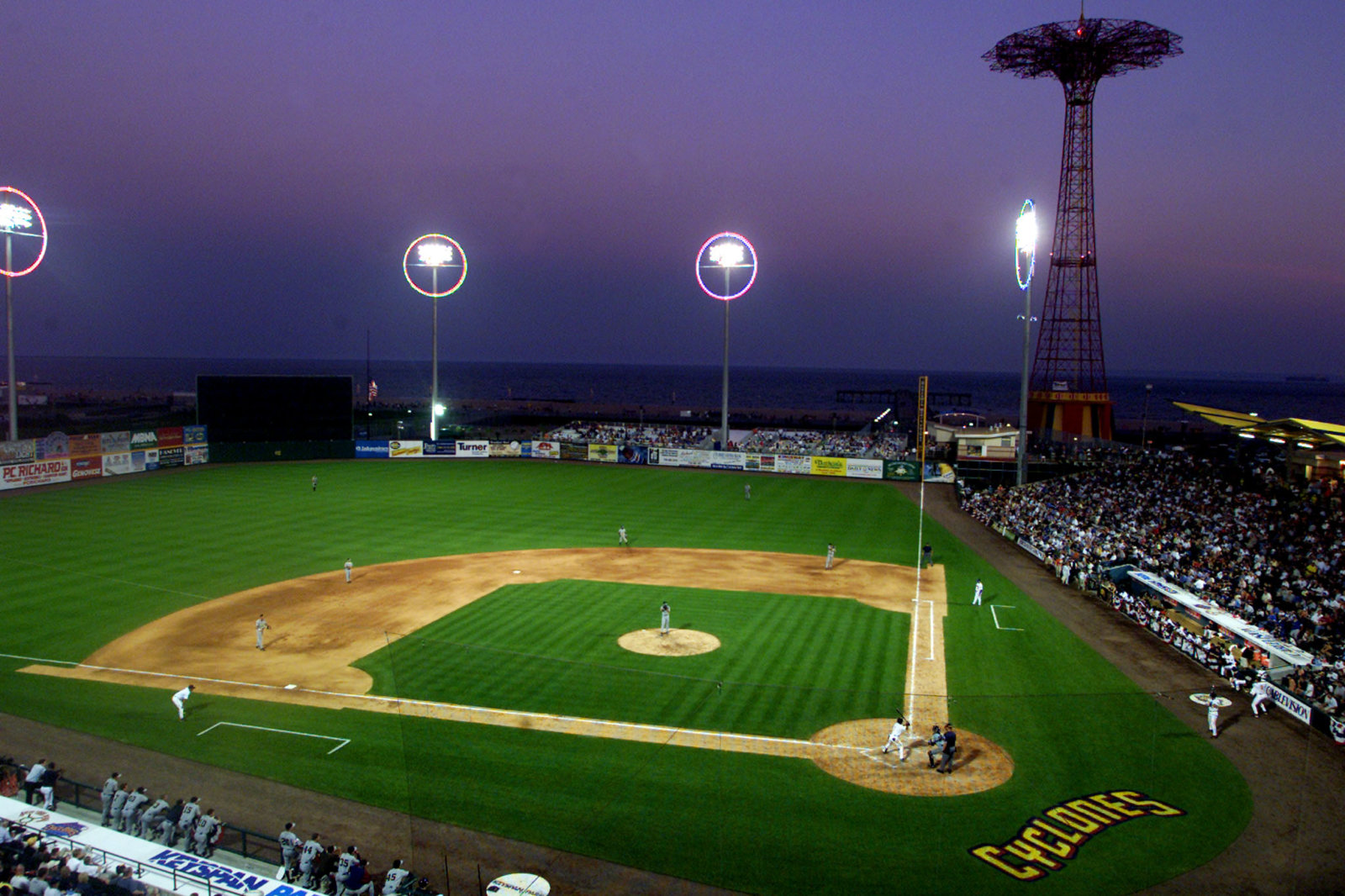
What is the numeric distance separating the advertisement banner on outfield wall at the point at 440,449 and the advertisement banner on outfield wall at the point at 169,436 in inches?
689

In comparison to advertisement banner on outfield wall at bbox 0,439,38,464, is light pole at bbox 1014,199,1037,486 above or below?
above

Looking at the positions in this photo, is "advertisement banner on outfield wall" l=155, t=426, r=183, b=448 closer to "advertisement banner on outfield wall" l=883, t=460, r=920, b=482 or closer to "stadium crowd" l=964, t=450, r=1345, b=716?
"advertisement banner on outfield wall" l=883, t=460, r=920, b=482

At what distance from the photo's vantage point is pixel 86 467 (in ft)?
179

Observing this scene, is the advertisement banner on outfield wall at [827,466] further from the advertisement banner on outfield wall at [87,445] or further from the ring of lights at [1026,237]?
the advertisement banner on outfield wall at [87,445]

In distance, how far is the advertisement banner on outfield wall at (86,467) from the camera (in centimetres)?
5378

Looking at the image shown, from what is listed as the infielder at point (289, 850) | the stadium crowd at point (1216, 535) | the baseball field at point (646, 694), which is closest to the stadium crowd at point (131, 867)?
the infielder at point (289, 850)

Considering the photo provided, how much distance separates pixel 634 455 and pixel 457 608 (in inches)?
1571

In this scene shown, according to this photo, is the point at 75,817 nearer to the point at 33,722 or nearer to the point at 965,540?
the point at 33,722

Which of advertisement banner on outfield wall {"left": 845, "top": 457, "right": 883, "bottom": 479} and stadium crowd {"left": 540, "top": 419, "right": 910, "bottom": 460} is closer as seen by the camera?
advertisement banner on outfield wall {"left": 845, "top": 457, "right": 883, "bottom": 479}

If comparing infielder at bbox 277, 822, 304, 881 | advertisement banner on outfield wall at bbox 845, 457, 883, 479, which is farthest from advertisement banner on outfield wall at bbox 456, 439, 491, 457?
infielder at bbox 277, 822, 304, 881

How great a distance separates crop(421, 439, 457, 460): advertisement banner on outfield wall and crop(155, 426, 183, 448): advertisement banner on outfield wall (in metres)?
17.5

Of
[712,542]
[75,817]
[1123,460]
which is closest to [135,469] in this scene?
[712,542]

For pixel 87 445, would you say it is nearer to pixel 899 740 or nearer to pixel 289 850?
pixel 289 850

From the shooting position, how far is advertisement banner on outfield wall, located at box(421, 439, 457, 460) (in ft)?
229
